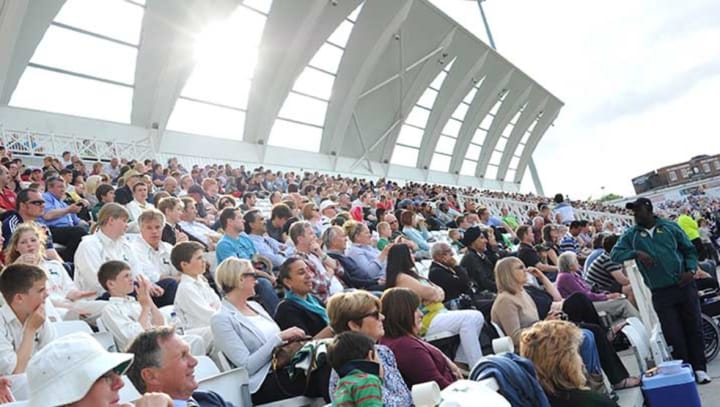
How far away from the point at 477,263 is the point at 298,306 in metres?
2.73

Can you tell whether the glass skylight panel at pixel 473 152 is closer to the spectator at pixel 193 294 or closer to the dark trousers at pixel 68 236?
the dark trousers at pixel 68 236

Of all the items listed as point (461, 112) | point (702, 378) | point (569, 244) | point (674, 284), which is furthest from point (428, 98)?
point (702, 378)

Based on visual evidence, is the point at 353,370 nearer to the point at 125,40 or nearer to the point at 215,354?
the point at 215,354

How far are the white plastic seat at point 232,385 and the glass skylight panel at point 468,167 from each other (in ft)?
108

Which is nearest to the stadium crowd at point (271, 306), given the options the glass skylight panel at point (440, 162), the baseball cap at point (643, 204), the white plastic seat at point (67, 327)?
the white plastic seat at point (67, 327)

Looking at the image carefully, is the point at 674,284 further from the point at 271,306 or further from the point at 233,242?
the point at 233,242

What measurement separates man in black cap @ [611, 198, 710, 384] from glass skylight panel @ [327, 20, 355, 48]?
61.8 ft

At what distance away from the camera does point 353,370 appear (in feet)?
7.07

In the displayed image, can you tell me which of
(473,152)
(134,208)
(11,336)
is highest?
(473,152)

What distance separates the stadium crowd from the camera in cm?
222

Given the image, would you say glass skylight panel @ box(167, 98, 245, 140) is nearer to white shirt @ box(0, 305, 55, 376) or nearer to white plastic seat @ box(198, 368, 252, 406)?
white shirt @ box(0, 305, 55, 376)

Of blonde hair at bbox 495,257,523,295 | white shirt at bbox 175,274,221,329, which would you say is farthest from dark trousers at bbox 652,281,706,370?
white shirt at bbox 175,274,221,329

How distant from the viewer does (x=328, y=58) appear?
22469 mm

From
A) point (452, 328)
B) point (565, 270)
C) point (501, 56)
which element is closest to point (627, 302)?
point (565, 270)
